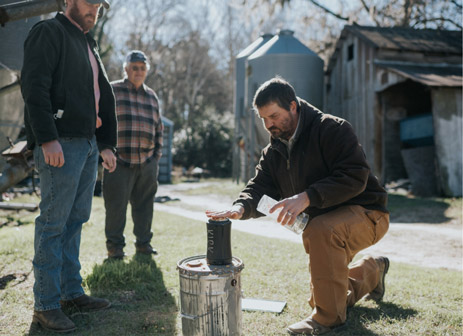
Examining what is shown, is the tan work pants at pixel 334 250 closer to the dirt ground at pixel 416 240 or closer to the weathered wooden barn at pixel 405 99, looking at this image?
the dirt ground at pixel 416 240

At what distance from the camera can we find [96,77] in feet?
11.4

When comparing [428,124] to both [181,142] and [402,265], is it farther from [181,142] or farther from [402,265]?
[181,142]

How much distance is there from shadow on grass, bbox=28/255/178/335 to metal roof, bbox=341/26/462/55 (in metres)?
12.4

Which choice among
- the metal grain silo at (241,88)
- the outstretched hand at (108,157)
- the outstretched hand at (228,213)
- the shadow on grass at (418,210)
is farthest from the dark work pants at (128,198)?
the metal grain silo at (241,88)

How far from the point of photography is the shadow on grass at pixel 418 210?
895 cm

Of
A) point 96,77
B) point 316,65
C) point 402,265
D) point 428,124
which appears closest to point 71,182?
point 96,77

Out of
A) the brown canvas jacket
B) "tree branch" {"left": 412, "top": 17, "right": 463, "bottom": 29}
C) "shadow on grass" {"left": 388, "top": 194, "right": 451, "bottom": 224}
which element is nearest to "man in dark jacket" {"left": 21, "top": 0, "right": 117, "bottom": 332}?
the brown canvas jacket

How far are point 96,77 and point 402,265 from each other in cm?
380

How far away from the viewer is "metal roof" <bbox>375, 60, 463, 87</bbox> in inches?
464

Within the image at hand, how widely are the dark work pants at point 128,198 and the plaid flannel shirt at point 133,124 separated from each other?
0.42ft

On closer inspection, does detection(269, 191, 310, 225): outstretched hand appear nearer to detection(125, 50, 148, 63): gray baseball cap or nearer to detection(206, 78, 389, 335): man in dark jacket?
detection(206, 78, 389, 335): man in dark jacket

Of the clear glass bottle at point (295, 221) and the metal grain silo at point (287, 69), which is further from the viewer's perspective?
the metal grain silo at point (287, 69)

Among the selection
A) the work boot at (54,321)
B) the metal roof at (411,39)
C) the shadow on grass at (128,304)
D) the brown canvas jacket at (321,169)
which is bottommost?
the shadow on grass at (128,304)

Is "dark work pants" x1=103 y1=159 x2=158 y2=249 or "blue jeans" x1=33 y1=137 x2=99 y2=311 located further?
"dark work pants" x1=103 y1=159 x2=158 y2=249
